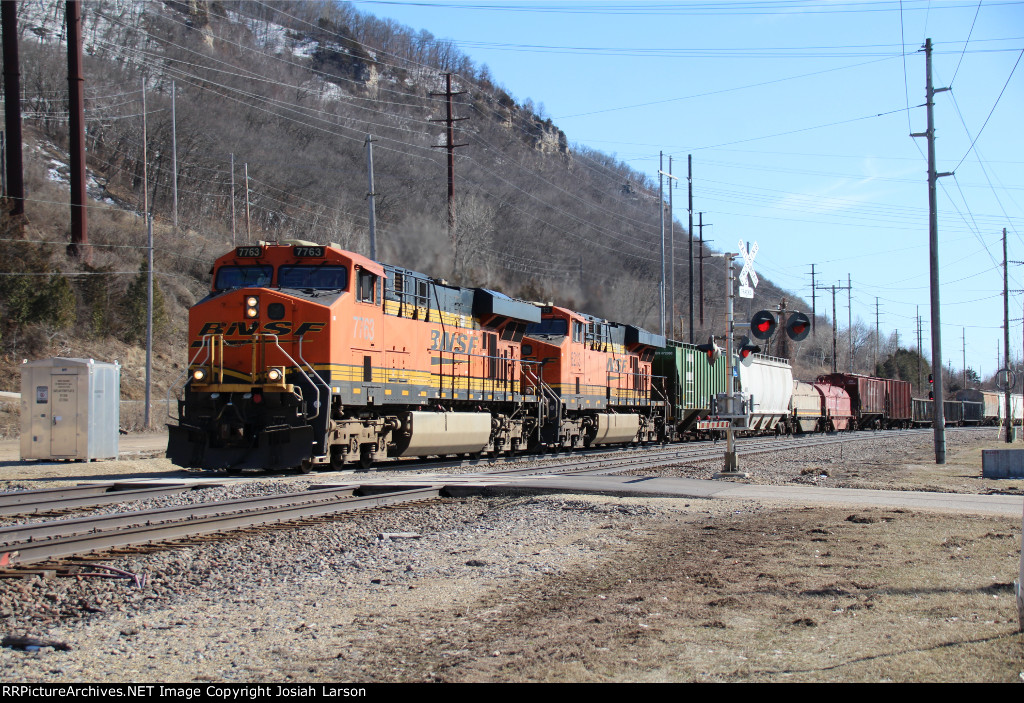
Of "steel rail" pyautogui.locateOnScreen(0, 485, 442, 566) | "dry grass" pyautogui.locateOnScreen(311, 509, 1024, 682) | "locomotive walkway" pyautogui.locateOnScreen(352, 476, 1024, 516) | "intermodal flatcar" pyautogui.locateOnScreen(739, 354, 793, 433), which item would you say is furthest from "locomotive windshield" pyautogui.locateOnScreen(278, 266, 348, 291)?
"intermodal flatcar" pyautogui.locateOnScreen(739, 354, 793, 433)

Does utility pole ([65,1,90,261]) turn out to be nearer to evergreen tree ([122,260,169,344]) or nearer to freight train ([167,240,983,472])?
evergreen tree ([122,260,169,344])

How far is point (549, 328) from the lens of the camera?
2653 centimetres

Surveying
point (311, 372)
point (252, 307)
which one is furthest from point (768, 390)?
point (252, 307)

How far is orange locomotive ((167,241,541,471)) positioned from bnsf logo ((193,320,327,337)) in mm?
19

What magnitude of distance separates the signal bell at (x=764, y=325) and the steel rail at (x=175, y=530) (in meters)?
7.10

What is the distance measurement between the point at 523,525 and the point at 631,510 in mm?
1755

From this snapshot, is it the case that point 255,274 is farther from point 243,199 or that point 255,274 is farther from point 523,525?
point 243,199

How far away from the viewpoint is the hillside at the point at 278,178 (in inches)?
1511

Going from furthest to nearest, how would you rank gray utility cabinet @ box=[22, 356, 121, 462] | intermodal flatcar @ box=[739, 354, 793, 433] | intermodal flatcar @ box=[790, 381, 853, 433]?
1. intermodal flatcar @ box=[790, 381, 853, 433]
2. intermodal flatcar @ box=[739, 354, 793, 433]
3. gray utility cabinet @ box=[22, 356, 121, 462]

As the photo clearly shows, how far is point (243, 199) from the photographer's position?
61688 mm

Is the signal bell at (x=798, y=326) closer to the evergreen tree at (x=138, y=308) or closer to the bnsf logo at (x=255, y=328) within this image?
the bnsf logo at (x=255, y=328)

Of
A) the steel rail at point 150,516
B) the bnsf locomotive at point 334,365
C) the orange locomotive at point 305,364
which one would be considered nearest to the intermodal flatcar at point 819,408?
the bnsf locomotive at point 334,365

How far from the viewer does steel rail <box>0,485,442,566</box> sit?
8.14m

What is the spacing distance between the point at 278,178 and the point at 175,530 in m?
64.1
